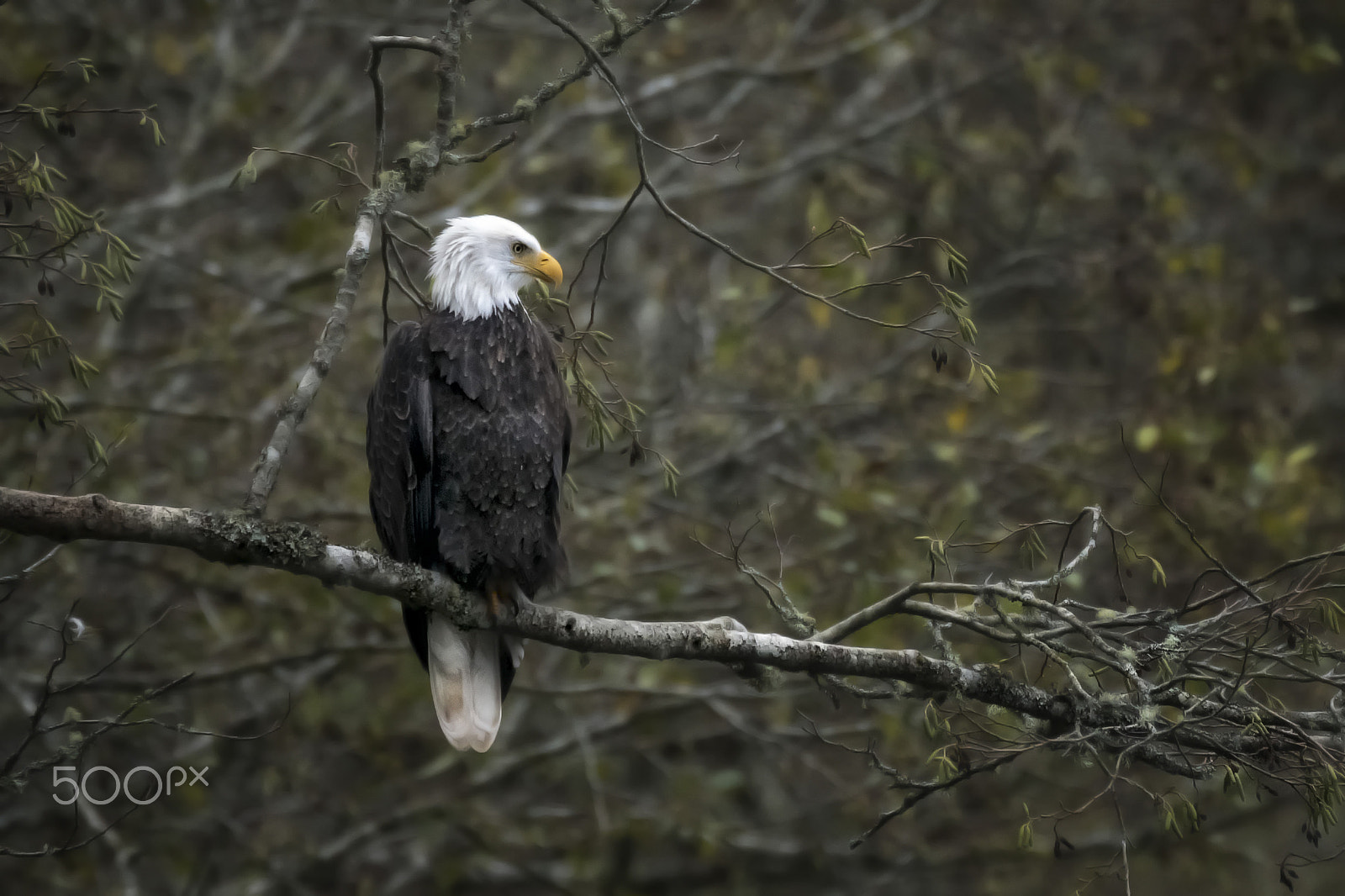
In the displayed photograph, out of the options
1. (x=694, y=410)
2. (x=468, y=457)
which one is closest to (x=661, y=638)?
(x=468, y=457)

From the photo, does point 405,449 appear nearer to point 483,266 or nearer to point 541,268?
point 483,266

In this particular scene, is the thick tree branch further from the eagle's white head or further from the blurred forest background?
the blurred forest background

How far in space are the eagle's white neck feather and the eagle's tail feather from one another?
3.25 feet

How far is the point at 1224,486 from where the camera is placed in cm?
583

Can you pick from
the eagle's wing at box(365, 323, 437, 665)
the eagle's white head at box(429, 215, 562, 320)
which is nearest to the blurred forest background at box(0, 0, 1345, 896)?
the eagle's white head at box(429, 215, 562, 320)

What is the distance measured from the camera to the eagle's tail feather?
3807 millimetres

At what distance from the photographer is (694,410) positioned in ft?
19.8

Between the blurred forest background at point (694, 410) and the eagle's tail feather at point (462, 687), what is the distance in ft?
4.01

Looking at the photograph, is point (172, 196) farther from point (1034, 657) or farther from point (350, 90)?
point (1034, 657)

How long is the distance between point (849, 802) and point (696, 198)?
3.81 metres

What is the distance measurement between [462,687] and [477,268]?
1335mm

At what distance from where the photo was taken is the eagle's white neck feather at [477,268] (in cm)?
379

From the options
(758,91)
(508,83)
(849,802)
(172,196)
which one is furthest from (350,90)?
(849,802)

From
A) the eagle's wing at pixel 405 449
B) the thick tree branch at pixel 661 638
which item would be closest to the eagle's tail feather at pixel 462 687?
the eagle's wing at pixel 405 449
